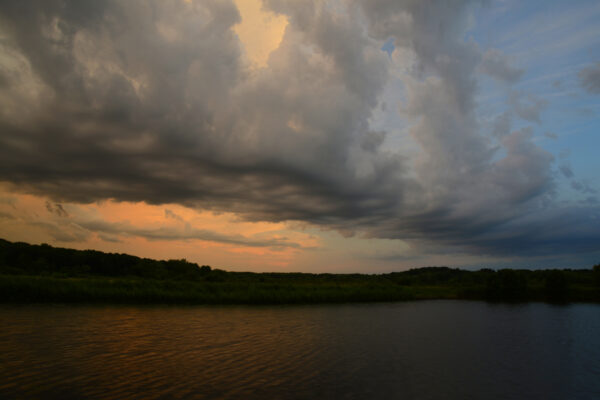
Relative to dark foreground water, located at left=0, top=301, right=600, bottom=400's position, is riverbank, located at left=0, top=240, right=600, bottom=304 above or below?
above

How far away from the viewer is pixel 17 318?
35469 millimetres

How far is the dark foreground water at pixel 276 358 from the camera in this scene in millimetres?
18562

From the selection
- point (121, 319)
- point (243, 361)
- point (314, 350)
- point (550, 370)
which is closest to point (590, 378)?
point (550, 370)

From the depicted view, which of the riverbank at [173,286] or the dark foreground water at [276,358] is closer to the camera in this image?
the dark foreground water at [276,358]

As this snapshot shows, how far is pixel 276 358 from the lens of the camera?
25062 mm

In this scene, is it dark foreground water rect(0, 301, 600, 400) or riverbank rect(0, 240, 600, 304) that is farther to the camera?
riverbank rect(0, 240, 600, 304)

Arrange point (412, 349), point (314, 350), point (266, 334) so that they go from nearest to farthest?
point (314, 350)
point (412, 349)
point (266, 334)

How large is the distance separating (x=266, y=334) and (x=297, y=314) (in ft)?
56.2

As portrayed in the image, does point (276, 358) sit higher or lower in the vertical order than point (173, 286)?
lower

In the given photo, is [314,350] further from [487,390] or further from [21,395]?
[21,395]

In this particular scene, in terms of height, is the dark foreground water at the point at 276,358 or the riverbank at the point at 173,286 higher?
the riverbank at the point at 173,286

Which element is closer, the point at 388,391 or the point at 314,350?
the point at 388,391

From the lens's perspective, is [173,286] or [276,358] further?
[173,286]

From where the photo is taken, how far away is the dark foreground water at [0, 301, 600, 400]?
18562 millimetres
